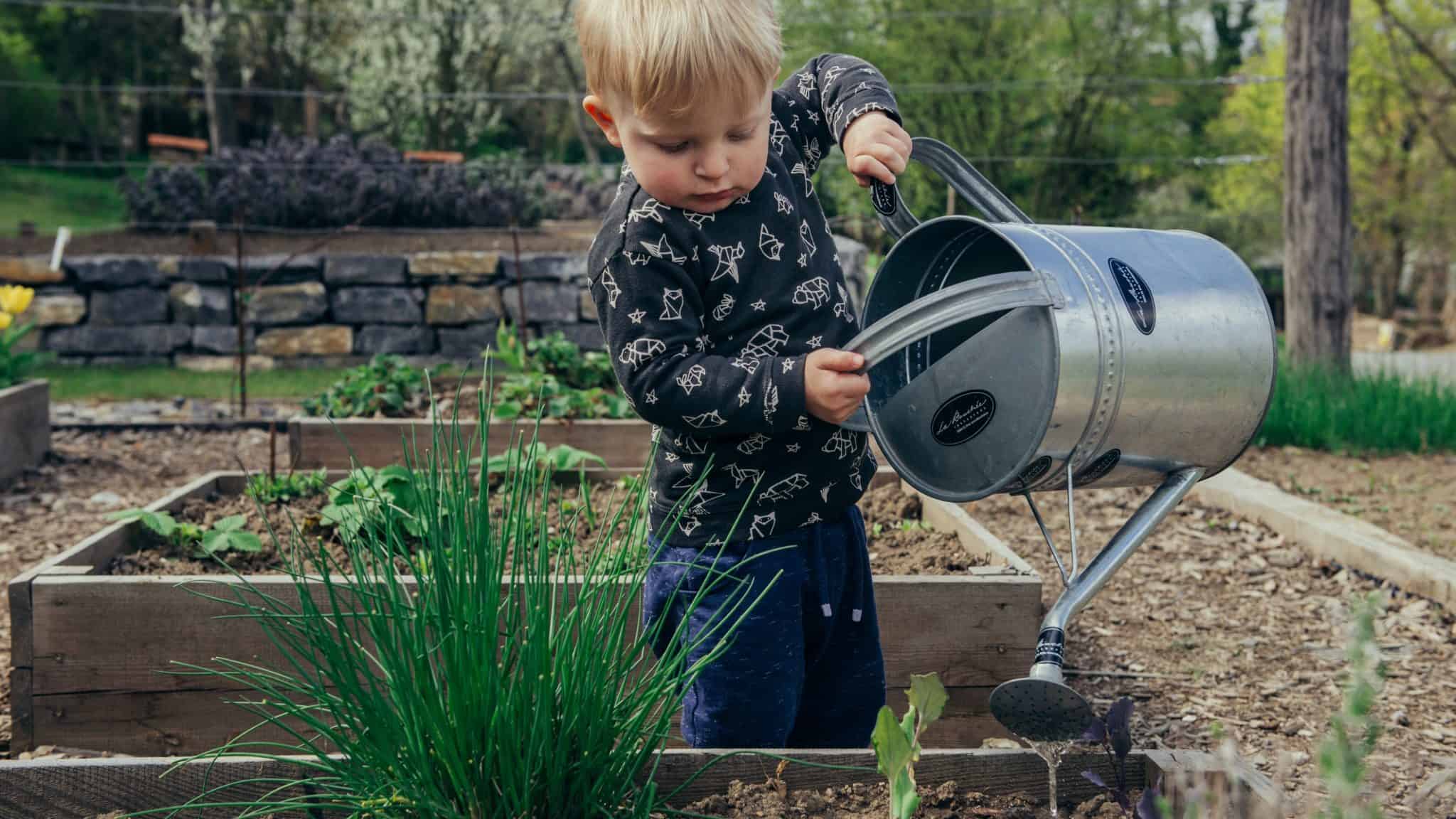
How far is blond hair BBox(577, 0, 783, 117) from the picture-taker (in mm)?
1371

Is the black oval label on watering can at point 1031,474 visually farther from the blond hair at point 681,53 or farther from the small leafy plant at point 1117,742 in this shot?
the blond hair at point 681,53

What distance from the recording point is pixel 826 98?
1847 millimetres

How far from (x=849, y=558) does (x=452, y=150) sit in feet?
43.0

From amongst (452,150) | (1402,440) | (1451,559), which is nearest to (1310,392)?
(1402,440)

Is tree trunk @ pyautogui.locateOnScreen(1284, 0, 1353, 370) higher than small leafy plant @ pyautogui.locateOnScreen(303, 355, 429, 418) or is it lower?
higher

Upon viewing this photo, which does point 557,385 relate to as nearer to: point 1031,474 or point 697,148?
point 697,148

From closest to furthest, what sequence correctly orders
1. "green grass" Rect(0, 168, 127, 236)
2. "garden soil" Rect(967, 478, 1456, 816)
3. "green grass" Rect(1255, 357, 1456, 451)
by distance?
"garden soil" Rect(967, 478, 1456, 816) → "green grass" Rect(1255, 357, 1456, 451) → "green grass" Rect(0, 168, 127, 236)

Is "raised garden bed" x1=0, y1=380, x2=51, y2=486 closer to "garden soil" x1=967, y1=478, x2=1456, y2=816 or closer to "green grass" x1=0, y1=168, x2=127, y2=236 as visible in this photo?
"garden soil" x1=967, y1=478, x2=1456, y2=816

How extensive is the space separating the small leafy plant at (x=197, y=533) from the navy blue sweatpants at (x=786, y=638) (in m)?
1.17

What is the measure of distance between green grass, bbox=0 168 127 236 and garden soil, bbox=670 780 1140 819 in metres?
12.7

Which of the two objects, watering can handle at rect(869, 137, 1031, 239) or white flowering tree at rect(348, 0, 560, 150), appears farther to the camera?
white flowering tree at rect(348, 0, 560, 150)

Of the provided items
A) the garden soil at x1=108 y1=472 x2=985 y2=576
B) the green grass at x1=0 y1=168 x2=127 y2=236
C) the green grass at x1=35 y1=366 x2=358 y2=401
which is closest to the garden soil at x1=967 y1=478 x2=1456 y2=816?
the garden soil at x1=108 y1=472 x2=985 y2=576

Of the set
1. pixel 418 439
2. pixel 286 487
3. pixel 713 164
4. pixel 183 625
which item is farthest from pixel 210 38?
pixel 713 164

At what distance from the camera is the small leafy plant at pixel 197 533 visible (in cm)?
255
